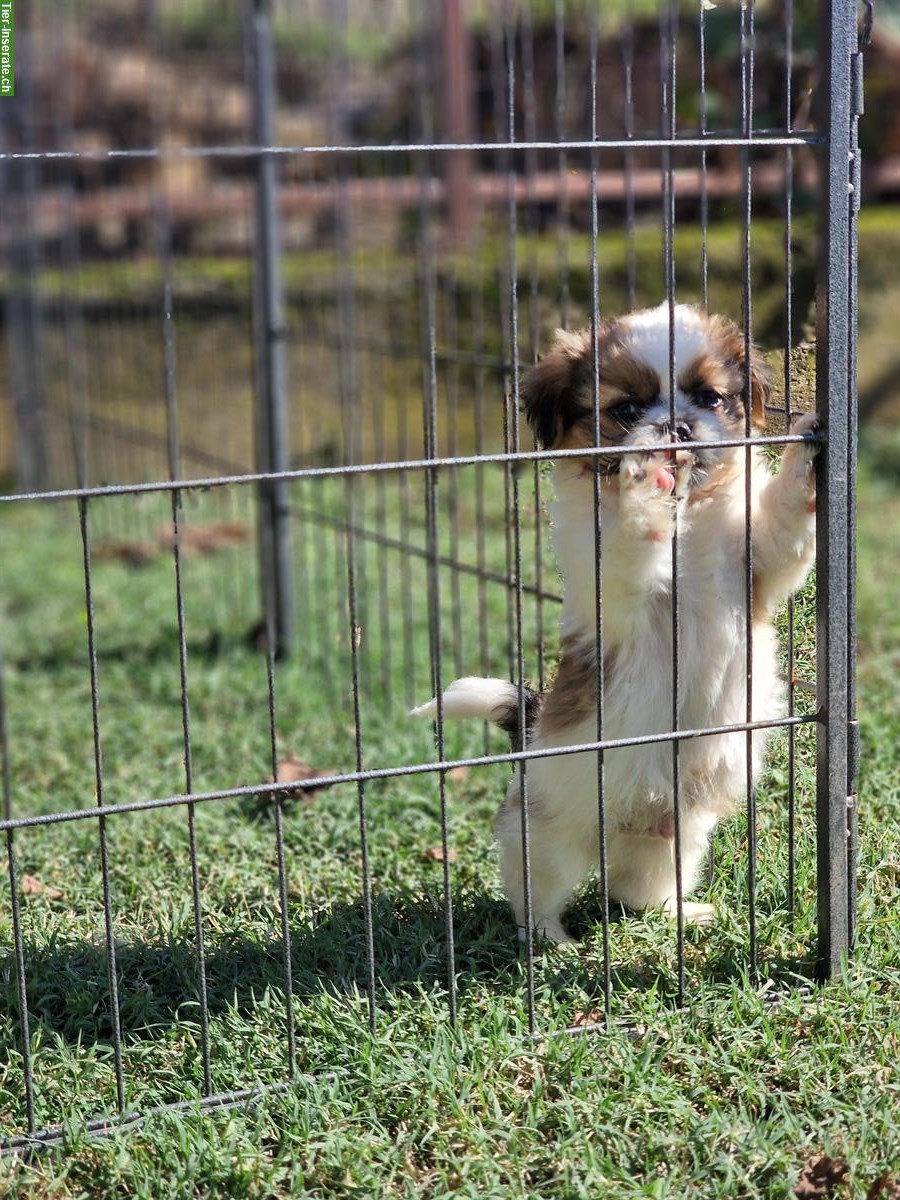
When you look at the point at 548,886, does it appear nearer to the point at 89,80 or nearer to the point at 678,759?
the point at 678,759

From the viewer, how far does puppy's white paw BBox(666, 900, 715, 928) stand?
2746 millimetres

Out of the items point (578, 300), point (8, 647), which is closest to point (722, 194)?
point (578, 300)

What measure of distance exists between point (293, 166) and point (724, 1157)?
283 inches

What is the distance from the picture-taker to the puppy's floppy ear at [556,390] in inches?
109

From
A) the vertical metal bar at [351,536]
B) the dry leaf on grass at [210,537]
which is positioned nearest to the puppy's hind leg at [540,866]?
the vertical metal bar at [351,536]

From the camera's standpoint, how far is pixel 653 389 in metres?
2.63

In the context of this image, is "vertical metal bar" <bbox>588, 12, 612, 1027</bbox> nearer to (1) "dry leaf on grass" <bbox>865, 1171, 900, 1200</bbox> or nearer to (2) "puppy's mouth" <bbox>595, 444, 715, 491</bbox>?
(2) "puppy's mouth" <bbox>595, 444, 715, 491</bbox>

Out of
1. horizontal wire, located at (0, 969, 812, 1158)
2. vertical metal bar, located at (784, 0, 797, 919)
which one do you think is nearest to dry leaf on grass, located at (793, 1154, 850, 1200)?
horizontal wire, located at (0, 969, 812, 1158)

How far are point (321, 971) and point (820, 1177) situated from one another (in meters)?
0.99

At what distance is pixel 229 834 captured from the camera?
3434mm

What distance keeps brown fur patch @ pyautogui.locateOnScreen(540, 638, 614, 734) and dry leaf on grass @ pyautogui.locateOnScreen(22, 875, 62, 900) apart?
1.17 meters

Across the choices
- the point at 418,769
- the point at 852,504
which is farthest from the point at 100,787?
the point at 852,504

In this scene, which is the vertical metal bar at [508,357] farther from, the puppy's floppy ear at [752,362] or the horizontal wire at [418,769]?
the horizontal wire at [418,769]

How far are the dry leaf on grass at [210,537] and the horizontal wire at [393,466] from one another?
13.3 feet
